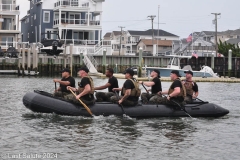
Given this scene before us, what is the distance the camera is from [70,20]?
7844 cm

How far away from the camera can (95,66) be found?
64875 millimetres

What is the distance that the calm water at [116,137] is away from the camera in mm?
15641

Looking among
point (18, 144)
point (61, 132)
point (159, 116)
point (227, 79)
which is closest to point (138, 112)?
point (159, 116)

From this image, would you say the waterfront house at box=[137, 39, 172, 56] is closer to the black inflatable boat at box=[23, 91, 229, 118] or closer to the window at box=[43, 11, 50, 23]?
the window at box=[43, 11, 50, 23]

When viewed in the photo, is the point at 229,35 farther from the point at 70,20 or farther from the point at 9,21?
the point at 9,21

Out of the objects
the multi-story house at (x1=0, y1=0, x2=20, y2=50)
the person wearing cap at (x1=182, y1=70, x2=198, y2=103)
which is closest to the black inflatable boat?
the person wearing cap at (x1=182, y1=70, x2=198, y2=103)

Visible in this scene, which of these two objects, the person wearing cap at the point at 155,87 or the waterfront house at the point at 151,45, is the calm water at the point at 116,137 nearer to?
the person wearing cap at the point at 155,87

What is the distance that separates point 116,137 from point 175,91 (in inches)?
155

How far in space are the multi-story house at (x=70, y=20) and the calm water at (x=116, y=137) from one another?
53.8m

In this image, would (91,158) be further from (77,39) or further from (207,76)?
(77,39)

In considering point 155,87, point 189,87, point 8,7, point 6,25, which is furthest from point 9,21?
point 155,87

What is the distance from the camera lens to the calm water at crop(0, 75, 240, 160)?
15641 mm

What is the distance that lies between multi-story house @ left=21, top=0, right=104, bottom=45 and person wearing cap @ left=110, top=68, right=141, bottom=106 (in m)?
53.5

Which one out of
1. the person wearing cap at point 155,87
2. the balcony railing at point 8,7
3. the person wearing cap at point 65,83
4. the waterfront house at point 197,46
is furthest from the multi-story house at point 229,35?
the person wearing cap at point 65,83
